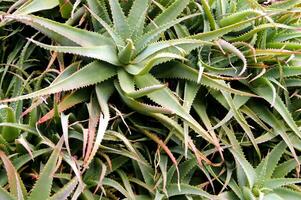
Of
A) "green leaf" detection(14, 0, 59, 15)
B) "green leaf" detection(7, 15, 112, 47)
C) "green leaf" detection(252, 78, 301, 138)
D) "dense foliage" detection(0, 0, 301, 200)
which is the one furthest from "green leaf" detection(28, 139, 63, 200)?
"green leaf" detection(252, 78, 301, 138)

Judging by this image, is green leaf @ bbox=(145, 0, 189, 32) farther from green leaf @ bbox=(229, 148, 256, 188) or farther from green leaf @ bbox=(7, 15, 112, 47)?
green leaf @ bbox=(229, 148, 256, 188)

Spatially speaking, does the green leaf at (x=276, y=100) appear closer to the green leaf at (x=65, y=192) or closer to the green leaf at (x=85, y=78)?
the green leaf at (x=85, y=78)

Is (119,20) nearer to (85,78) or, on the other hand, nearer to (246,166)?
(85,78)

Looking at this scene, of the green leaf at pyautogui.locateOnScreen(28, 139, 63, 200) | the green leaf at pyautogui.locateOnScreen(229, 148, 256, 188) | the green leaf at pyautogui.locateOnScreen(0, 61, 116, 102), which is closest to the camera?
the green leaf at pyautogui.locateOnScreen(28, 139, 63, 200)

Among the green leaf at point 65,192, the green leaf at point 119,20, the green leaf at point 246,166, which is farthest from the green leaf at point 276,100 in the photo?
the green leaf at point 65,192

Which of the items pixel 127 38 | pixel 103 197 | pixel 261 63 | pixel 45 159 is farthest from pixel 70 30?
pixel 261 63

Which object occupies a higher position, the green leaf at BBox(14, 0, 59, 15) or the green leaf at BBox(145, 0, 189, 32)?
the green leaf at BBox(14, 0, 59, 15)

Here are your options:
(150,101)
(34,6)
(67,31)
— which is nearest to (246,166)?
(150,101)

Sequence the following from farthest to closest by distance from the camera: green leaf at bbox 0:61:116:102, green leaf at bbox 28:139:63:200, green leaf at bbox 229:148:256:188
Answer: green leaf at bbox 229:148:256:188, green leaf at bbox 0:61:116:102, green leaf at bbox 28:139:63:200
